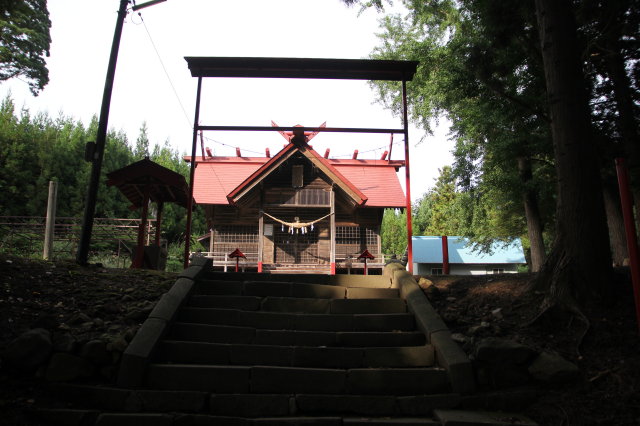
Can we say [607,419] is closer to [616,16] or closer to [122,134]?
[616,16]

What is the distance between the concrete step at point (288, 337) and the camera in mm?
5125

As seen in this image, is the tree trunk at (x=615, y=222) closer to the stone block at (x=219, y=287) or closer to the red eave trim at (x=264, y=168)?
the stone block at (x=219, y=287)

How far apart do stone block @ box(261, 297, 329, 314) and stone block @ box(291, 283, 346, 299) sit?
358 millimetres

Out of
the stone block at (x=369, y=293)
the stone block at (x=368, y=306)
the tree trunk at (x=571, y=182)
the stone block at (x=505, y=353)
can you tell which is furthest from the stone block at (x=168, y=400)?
the tree trunk at (x=571, y=182)

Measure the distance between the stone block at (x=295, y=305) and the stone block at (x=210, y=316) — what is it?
50cm

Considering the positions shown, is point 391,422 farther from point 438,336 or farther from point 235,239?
point 235,239

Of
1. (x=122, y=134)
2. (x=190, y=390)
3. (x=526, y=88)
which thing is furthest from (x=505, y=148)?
(x=122, y=134)

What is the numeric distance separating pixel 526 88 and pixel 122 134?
40.6m

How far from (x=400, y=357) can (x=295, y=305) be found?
1745 mm

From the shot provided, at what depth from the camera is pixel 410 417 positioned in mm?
4043

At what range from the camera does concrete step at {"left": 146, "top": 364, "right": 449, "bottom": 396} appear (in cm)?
433

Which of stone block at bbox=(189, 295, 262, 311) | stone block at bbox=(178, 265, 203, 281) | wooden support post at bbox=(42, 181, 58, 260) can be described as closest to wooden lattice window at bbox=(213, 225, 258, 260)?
wooden support post at bbox=(42, 181, 58, 260)

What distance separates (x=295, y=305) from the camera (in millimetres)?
5879

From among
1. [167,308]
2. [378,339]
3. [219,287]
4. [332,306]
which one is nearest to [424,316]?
[378,339]
